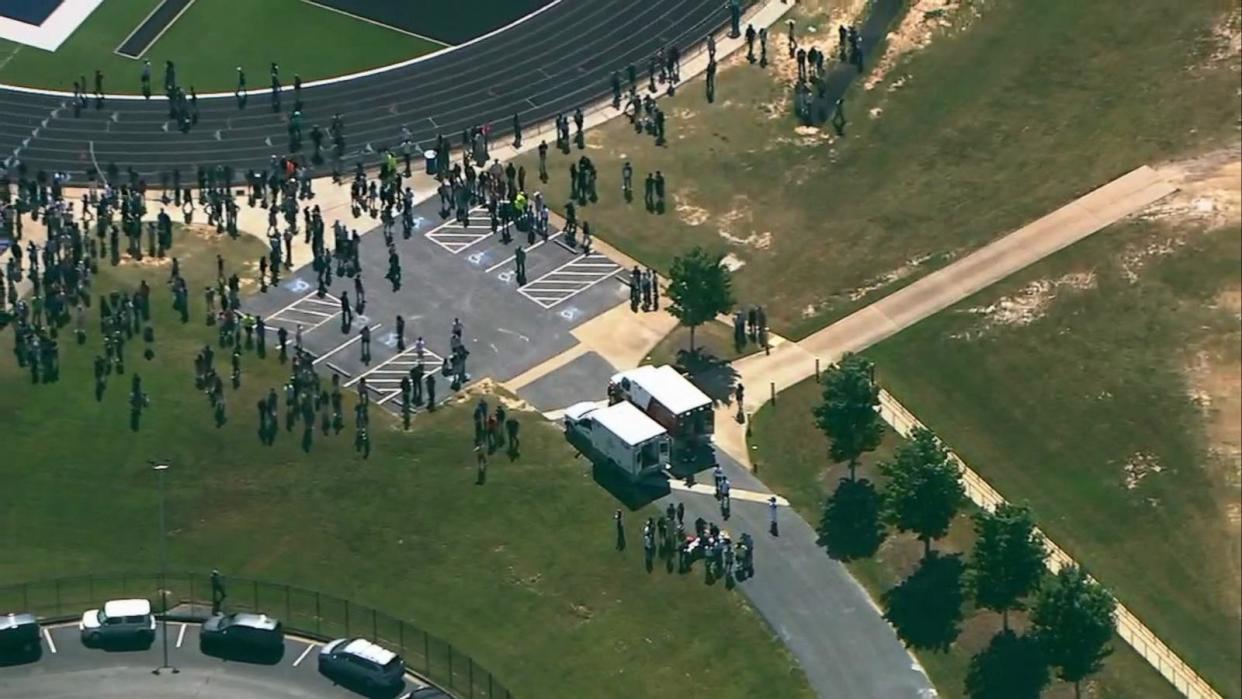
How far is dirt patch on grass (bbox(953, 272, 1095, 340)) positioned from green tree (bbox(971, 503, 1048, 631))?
61.8 ft

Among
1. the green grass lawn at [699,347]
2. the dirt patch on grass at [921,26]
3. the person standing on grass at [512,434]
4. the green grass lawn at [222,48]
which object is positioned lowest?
the person standing on grass at [512,434]

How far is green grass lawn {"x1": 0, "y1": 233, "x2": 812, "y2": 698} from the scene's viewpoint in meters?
128

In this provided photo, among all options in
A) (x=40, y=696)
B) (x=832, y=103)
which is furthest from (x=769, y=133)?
(x=40, y=696)

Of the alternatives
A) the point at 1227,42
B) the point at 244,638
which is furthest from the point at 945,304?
the point at 244,638

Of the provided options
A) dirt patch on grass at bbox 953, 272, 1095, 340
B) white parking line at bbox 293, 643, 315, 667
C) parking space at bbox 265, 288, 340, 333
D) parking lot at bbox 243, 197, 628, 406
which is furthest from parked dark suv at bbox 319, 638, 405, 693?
dirt patch on grass at bbox 953, 272, 1095, 340

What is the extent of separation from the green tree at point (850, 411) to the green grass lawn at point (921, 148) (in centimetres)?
1079

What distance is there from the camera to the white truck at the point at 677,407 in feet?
452

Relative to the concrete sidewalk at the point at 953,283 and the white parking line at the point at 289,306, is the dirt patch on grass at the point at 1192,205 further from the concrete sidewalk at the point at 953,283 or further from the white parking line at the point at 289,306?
the white parking line at the point at 289,306

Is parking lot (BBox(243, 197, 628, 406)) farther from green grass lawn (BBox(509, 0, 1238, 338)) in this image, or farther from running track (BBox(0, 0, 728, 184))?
running track (BBox(0, 0, 728, 184))

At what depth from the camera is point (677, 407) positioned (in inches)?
5418

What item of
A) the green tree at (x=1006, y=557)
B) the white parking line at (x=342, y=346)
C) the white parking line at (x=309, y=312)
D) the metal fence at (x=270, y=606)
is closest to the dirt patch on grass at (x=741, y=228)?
the white parking line at (x=342, y=346)

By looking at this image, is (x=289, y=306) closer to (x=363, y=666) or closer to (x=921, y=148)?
(x=363, y=666)

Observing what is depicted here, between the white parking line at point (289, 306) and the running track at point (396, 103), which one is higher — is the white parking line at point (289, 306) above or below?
below

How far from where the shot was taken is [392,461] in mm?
137750
